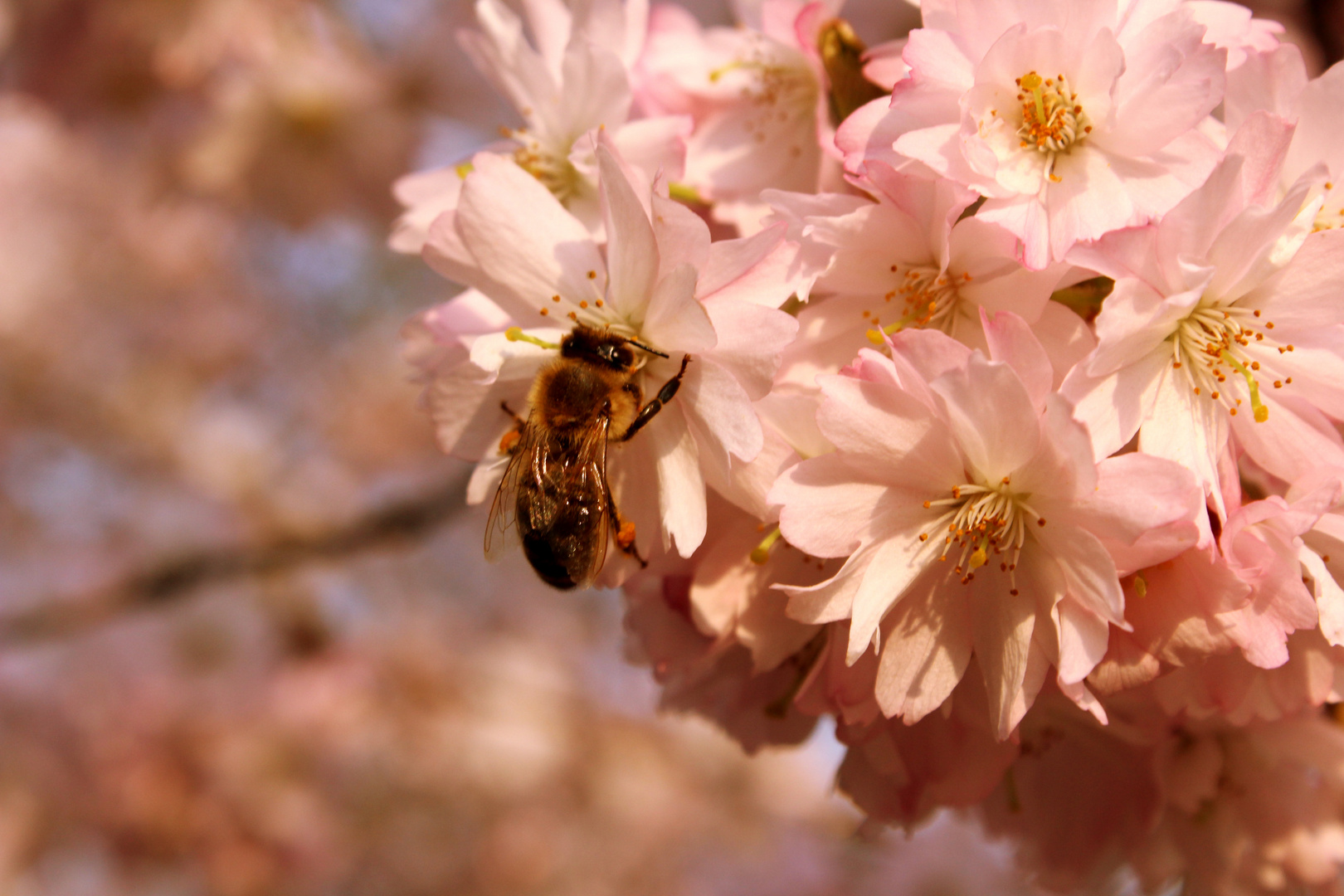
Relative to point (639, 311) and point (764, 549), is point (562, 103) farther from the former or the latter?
point (764, 549)

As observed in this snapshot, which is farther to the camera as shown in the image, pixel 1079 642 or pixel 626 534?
pixel 626 534

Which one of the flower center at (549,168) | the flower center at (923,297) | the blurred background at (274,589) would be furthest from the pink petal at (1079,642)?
the blurred background at (274,589)

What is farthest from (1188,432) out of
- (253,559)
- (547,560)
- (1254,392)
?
(253,559)

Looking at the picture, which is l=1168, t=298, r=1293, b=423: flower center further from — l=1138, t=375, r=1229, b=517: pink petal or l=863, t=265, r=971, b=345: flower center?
l=863, t=265, r=971, b=345: flower center

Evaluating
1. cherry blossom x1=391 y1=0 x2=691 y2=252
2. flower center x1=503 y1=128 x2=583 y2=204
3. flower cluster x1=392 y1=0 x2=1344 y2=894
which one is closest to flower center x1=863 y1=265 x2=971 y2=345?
flower cluster x1=392 y1=0 x2=1344 y2=894

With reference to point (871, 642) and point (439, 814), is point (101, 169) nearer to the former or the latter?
point (439, 814)
